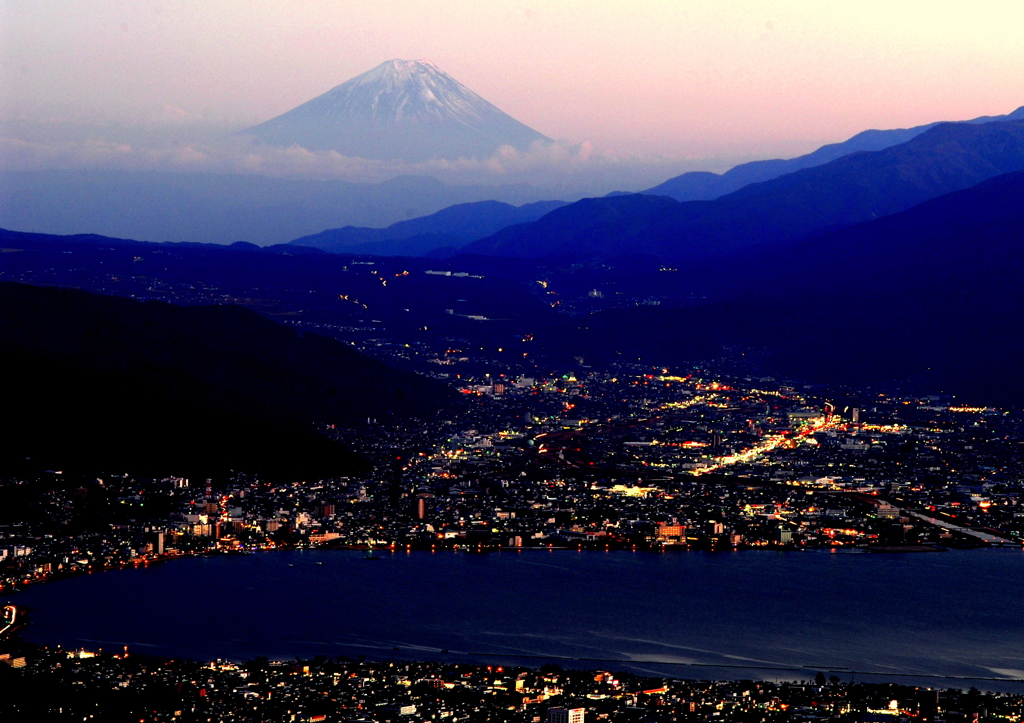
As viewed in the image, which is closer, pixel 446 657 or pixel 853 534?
pixel 446 657

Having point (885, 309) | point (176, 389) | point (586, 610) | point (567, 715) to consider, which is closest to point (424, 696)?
point (567, 715)

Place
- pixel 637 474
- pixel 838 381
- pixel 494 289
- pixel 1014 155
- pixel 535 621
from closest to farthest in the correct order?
pixel 535 621 → pixel 637 474 → pixel 838 381 → pixel 494 289 → pixel 1014 155

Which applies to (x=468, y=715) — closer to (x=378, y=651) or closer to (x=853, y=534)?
(x=378, y=651)

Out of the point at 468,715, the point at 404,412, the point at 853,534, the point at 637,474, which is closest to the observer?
the point at 468,715

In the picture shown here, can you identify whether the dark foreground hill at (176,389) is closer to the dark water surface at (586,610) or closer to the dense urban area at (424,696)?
the dark water surface at (586,610)

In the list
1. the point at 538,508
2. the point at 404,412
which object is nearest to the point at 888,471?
the point at 538,508

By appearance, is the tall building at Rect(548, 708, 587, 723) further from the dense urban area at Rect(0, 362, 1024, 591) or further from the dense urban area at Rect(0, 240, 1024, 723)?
the dense urban area at Rect(0, 362, 1024, 591)
